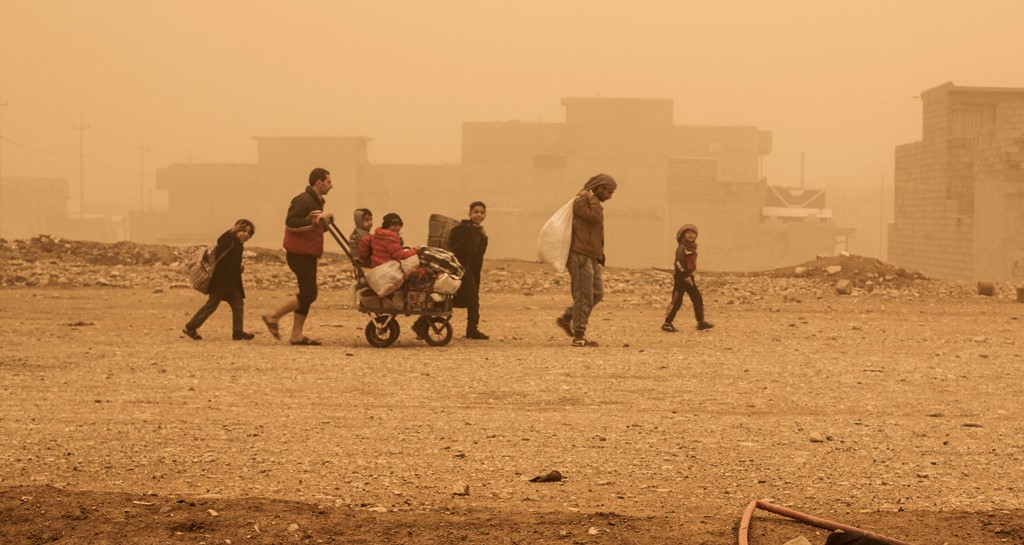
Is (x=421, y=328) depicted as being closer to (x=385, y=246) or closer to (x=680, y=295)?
(x=385, y=246)

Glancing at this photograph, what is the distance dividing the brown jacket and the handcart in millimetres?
1367

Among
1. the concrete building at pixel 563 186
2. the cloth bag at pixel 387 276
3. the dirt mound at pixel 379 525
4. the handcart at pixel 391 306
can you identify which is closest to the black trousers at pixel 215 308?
the handcart at pixel 391 306

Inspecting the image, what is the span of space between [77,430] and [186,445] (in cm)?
86

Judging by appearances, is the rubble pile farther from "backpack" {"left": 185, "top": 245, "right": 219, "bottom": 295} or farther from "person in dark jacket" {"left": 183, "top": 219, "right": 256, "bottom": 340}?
"backpack" {"left": 185, "top": 245, "right": 219, "bottom": 295}

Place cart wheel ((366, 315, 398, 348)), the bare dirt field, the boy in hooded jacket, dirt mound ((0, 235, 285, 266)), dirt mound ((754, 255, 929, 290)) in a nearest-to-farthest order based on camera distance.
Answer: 1. the bare dirt field
2. cart wheel ((366, 315, 398, 348))
3. the boy in hooded jacket
4. dirt mound ((754, 255, 929, 290))
5. dirt mound ((0, 235, 285, 266))

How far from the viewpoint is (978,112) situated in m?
39.3

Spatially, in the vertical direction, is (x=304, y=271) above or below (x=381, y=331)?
above

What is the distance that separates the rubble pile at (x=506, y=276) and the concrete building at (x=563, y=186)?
2641 cm

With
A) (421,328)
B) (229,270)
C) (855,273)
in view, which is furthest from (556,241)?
(855,273)

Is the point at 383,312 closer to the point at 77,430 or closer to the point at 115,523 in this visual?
the point at 77,430

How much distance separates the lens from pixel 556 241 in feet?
38.7

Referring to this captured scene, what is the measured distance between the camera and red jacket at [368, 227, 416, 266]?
11547mm

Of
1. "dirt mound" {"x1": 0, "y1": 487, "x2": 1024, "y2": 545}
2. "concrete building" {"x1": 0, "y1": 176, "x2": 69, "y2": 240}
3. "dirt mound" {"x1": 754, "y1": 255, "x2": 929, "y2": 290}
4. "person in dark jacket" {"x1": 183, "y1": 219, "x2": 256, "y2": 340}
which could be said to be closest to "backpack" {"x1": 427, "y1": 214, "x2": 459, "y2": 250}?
"person in dark jacket" {"x1": 183, "y1": 219, "x2": 256, "y2": 340}

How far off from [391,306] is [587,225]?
2.06 meters
